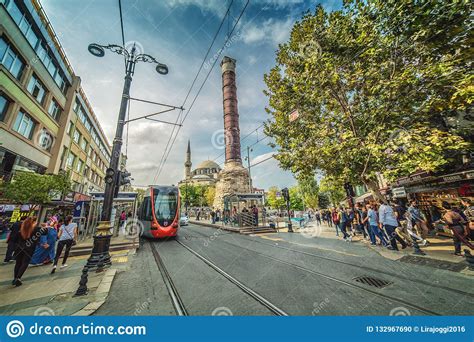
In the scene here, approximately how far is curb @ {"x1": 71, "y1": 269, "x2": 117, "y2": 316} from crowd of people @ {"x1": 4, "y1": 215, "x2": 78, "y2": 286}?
76.1 inches

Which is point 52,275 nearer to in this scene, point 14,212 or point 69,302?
point 69,302

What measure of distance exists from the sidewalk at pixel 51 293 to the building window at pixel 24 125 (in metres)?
10.1

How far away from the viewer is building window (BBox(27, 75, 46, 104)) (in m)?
12.7

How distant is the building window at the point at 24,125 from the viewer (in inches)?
455

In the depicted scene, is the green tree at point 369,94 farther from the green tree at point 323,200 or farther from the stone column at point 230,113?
the green tree at point 323,200

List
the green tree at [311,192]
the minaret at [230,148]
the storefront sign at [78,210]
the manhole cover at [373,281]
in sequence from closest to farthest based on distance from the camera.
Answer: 1. the manhole cover at [373,281]
2. the storefront sign at [78,210]
3. the minaret at [230,148]
4. the green tree at [311,192]

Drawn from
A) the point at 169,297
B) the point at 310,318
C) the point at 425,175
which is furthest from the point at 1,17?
the point at 425,175

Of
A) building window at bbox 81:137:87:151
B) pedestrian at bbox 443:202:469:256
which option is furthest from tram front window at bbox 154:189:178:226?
building window at bbox 81:137:87:151

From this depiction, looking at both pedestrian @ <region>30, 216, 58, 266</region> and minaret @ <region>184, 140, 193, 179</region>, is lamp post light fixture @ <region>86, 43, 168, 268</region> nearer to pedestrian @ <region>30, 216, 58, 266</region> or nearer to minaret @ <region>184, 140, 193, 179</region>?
pedestrian @ <region>30, 216, 58, 266</region>

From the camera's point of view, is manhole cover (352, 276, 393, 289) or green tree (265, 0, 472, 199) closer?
manhole cover (352, 276, 393, 289)

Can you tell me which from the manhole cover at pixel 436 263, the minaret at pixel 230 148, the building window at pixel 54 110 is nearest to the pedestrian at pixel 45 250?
the manhole cover at pixel 436 263

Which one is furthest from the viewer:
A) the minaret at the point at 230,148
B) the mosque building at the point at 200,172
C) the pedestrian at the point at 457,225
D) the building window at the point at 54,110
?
the mosque building at the point at 200,172

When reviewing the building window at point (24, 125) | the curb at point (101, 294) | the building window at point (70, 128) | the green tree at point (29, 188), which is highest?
the building window at point (70, 128)

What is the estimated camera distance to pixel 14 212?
40.7ft
